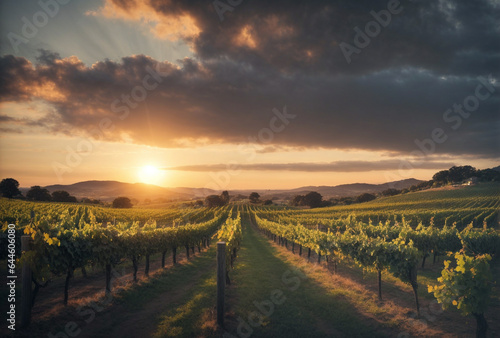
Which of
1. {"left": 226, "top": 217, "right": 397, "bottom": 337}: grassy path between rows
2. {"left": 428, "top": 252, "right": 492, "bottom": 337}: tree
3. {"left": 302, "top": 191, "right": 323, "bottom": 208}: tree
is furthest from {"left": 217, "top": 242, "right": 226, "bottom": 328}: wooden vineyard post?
{"left": 302, "top": 191, "right": 323, "bottom": 208}: tree

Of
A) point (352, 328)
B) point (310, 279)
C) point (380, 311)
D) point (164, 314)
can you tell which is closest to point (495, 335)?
point (380, 311)

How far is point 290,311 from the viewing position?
9.48 meters

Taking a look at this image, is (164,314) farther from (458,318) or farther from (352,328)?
(458,318)

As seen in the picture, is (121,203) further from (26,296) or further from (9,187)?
(26,296)

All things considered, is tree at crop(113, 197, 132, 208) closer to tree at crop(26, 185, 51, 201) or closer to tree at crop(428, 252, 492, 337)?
tree at crop(26, 185, 51, 201)

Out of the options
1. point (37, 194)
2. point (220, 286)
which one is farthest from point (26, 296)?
point (37, 194)

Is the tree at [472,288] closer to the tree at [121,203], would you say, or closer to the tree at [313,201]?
the tree at [121,203]

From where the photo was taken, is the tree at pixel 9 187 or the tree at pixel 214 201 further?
the tree at pixel 214 201

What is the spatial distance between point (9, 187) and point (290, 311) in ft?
399

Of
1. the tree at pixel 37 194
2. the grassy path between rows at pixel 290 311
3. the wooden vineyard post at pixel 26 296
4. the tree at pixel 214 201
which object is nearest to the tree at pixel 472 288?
the grassy path between rows at pixel 290 311

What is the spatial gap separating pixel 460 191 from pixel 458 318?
10295 centimetres

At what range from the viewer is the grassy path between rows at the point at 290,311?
793 centimetres

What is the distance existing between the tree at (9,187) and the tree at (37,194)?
5108 millimetres

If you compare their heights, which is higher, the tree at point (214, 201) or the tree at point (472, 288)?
the tree at point (472, 288)
